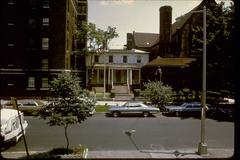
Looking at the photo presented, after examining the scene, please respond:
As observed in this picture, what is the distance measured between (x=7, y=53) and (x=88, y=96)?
2.76 meters

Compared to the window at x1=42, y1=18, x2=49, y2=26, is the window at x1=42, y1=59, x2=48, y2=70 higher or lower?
the window at x1=42, y1=18, x2=49, y2=26

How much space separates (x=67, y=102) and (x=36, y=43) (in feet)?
10.6

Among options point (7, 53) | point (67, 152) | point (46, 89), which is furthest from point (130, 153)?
point (7, 53)

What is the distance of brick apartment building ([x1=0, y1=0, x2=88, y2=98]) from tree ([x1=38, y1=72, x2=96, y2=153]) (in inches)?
41.2

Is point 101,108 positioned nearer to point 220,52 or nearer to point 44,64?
point 44,64

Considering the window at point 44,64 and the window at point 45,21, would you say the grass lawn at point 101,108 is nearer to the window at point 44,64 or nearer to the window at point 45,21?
the window at point 44,64

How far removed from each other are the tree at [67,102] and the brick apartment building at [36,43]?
105 cm

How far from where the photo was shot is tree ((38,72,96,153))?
714 centimetres

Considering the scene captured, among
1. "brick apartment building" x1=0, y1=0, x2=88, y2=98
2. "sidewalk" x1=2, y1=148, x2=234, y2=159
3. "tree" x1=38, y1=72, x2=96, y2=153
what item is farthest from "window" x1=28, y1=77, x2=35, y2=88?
"sidewalk" x1=2, y1=148, x2=234, y2=159

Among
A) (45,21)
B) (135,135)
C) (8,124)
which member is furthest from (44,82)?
(135,135)

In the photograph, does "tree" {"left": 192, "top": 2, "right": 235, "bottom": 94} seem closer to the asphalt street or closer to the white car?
the asphalt street

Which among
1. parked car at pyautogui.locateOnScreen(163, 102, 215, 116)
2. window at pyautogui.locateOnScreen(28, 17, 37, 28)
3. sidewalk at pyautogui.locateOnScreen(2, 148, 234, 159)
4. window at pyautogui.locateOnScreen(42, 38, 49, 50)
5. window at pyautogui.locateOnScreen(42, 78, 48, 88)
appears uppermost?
window at pyautogui.locateOnScreen(28, 17, 37, 28)

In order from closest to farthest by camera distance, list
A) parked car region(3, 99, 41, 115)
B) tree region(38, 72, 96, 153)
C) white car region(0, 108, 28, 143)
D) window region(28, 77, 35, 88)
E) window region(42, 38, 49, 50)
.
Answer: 1. white car region(0, 108, 28, 143)
2. parked car region(3, 99, 41, 115)
3. window region(28, 77, 35, 88)
4. window region(42, 38, 49, 50)
5. tree region(38, 72, 96, 153)

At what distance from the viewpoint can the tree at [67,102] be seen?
7.14 m
